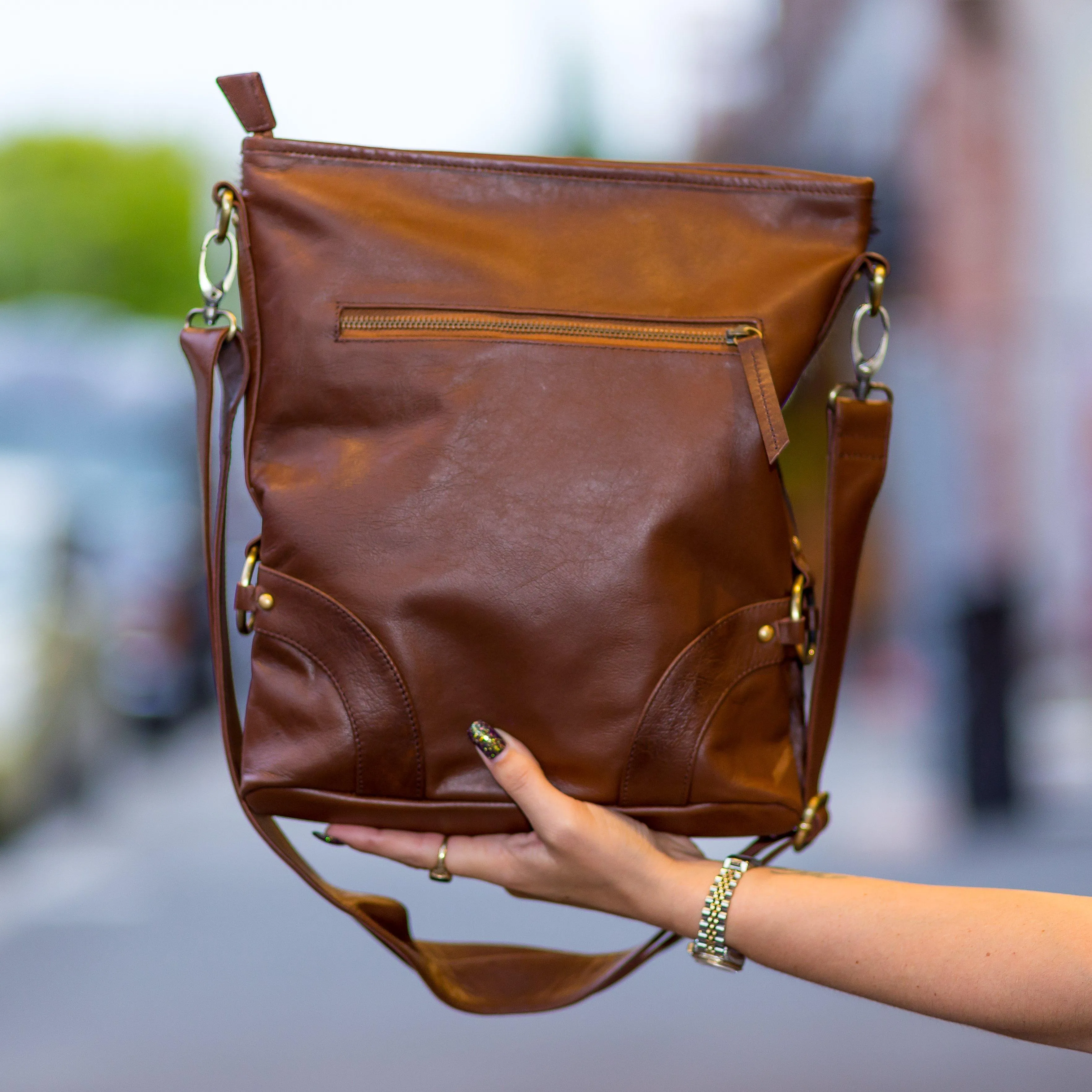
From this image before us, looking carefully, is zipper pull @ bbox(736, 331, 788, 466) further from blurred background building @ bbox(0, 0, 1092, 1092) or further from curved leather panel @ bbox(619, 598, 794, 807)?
blurred background building @ bbox(0, 0, 1092, 1092)

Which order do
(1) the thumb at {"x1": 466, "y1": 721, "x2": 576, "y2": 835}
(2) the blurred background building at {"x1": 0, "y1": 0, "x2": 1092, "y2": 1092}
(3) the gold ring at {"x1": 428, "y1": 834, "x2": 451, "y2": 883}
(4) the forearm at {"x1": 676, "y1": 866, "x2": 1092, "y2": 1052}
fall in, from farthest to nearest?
(2) the blurred background building at {"x1": 0, "y1": 0, "x2": 1092, "y2": 1092}, (3) the gold ring at {"x1": 428, "y1": 834, "x2": 451, "y2": 883}, (1) the thumb at {"x1": 466, "y1": 721, "x2": 576, "y2": 835}, (4) the forearm at {"x1": 676, "y1": 866, "x2": 1092, "y2": 1052}

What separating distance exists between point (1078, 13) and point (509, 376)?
3.70 metres

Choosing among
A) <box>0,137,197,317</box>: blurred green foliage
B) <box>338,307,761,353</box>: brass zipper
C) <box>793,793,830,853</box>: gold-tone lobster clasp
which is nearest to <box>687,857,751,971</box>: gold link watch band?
<box>793,793,830,853</box>: gold-tone lobster clasp

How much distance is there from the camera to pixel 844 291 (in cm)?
107

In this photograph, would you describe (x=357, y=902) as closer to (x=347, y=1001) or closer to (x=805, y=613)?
(x=805, y=613)

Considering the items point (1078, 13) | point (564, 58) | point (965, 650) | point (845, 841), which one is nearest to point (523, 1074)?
point (845, 841)

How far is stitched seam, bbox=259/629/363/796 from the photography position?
3.24 feet

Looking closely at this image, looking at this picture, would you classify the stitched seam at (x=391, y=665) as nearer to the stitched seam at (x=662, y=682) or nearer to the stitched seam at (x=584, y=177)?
the stitched seam at (x=662, y=682)

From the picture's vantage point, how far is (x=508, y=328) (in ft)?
3.28

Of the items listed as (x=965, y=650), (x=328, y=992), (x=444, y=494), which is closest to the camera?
(x=444, y=494)

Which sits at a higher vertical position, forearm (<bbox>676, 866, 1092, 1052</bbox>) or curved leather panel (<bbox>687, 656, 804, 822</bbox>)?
curved leather panel (<bbox>687, 656, 804, 822</bbox>)

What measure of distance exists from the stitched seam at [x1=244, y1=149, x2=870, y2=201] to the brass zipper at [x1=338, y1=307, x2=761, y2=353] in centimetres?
13

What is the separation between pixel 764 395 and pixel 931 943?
1.55 feet

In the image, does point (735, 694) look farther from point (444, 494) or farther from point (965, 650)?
point (965, 650)
